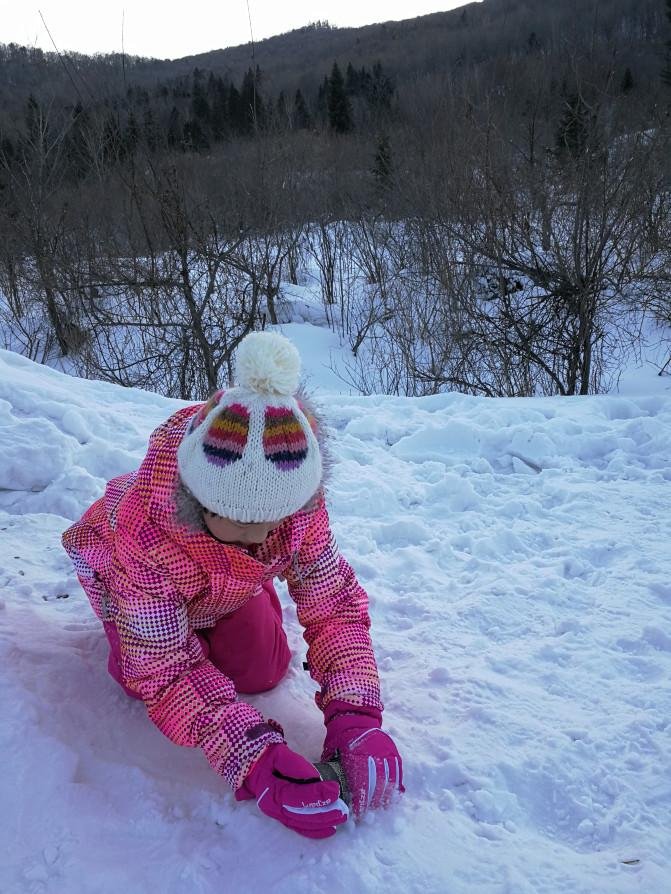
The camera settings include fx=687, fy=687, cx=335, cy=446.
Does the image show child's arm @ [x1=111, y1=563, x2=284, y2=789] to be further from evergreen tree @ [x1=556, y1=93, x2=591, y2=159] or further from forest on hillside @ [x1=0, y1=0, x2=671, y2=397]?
evergreen tree @ [x1=556, y1=93, x2=591, y2=159]

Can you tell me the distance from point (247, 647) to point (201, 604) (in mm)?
186

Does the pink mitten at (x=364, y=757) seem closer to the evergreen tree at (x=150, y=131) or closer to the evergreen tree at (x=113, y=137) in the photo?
the evergreen tree at (x=113, y=137)

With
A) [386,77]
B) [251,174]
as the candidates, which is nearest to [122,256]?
[251,174]

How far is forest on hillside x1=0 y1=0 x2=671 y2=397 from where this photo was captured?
6.20 meters

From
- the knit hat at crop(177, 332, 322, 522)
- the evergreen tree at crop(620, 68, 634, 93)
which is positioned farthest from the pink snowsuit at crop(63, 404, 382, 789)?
the evergreen tree at crop(620, 68, 634, 93)

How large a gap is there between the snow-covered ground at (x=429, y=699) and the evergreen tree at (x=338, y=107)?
53.4ft

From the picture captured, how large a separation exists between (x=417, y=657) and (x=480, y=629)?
215 millimetres

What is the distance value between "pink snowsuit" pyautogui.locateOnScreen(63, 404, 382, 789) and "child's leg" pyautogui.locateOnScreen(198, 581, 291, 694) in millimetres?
37

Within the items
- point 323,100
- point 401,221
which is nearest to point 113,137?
point 401,221

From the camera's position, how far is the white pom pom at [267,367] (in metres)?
1.12

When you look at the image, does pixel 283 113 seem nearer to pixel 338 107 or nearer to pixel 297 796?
pixel 297 796

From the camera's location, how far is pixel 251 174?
8391mm

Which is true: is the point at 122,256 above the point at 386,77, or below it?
below

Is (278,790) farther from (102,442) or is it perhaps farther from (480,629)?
(102,442)
